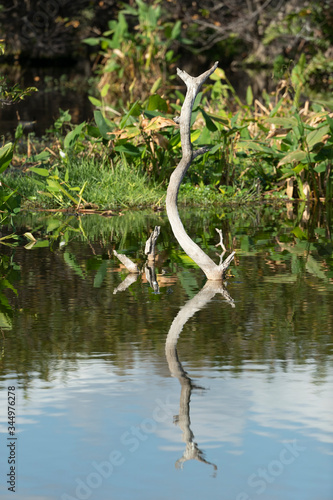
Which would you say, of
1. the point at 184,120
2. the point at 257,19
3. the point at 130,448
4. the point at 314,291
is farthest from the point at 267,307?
the point at 257,19

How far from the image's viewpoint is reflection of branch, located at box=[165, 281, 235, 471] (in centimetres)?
432

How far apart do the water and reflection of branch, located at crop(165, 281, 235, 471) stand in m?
0.01

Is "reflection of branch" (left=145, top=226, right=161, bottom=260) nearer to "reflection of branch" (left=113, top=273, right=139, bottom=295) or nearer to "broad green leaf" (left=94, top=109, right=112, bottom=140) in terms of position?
"reflection of branch" (left=113, top=273, right=139, bottom=295)

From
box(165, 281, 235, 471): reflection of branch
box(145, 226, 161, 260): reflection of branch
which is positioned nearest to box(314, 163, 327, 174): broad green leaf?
box(145, 226, 161, 260): reflection of branch

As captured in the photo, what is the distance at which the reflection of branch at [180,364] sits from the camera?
170 inches

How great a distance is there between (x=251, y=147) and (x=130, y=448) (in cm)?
880

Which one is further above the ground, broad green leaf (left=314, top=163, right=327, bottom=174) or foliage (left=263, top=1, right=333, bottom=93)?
foliage (left=263, top=1, right=333, bottom=93)

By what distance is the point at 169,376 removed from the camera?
215 inches

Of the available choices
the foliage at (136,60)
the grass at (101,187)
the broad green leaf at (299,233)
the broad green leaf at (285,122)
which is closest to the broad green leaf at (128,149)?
the grass at (101,187)

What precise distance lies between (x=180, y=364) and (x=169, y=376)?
0.82ft

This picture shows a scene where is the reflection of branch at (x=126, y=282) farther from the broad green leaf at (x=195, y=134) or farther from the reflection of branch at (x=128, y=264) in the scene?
the broad green leaf at (x=195, y=134)

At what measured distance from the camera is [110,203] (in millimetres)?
12242

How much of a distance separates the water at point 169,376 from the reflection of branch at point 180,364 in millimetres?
11

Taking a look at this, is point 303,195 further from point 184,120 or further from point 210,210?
point 184,120
